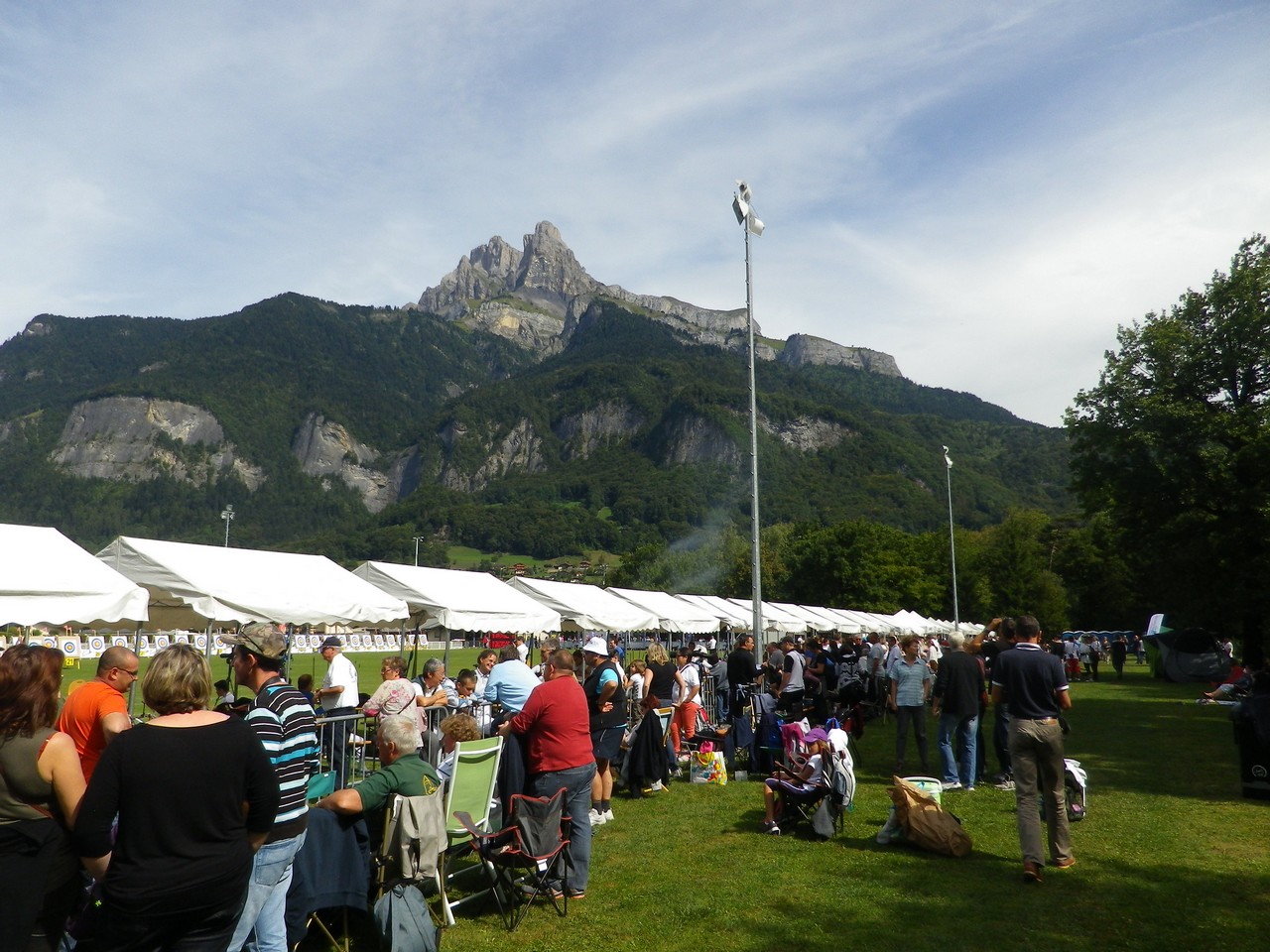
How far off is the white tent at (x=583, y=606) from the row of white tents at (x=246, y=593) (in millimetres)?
33

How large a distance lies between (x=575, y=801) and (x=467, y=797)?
0.72 metres

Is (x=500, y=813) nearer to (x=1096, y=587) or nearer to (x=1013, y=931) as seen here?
(x=1013, y=931)

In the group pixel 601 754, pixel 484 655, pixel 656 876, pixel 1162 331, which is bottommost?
pixel 656 876

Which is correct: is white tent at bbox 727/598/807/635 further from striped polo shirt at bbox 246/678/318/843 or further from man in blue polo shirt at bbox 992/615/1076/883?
striped polo shirt at bbox 246/678/318/843

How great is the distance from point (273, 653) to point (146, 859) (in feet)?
5.92

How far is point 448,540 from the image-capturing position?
523 feet

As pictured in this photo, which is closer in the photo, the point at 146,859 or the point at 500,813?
the point at 146,859

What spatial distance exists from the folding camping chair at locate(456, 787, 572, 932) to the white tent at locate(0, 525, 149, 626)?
445 cm

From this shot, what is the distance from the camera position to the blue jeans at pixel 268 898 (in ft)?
12.5

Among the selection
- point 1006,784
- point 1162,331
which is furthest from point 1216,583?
point 1006,784

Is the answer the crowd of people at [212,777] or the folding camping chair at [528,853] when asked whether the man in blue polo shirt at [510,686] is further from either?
Result: the folding camping chair at [528,853]

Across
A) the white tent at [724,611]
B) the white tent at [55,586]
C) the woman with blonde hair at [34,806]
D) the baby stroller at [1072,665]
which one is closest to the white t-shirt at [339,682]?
the white tent at [55,586]

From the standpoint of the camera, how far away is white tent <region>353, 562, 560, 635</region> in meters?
13.9

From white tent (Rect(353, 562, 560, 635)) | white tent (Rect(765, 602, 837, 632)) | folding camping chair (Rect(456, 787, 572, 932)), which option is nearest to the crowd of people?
folding camping chair (Rect(456, 787, 572, 932))
